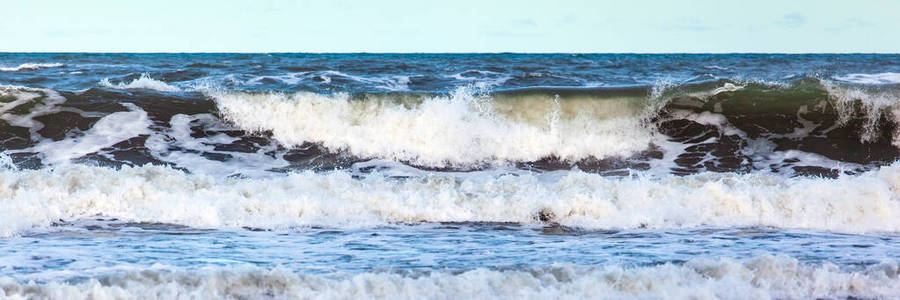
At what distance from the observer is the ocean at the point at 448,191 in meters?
5.27

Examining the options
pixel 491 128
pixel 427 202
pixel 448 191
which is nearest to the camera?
pixel 427 202

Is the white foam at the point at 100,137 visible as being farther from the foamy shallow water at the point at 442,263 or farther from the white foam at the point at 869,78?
the white foam at the point at 869,78

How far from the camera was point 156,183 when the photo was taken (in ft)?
28.1

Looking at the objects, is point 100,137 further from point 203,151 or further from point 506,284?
point 506,284

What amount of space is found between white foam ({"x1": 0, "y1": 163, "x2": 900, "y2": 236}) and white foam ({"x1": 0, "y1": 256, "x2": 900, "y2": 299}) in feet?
7.23

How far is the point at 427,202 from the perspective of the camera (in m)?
8.23

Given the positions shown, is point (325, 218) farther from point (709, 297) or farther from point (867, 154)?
point (867, 154)

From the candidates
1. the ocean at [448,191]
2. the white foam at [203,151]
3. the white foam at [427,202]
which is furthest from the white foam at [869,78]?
the white foam at [203,151]

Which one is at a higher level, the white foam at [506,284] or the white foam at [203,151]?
the white foam at [506,284]

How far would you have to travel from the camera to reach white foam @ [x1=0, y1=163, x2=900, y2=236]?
25.1ft

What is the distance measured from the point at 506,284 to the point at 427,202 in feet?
10.3

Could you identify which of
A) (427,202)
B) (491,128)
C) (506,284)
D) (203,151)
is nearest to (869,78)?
(491,128)

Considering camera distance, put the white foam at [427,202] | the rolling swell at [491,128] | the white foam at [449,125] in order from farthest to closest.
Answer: the white foam at [449,125]
the rolling swell at [491,128]
the white foam at [427,202]

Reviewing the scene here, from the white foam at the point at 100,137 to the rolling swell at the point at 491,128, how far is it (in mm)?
50
